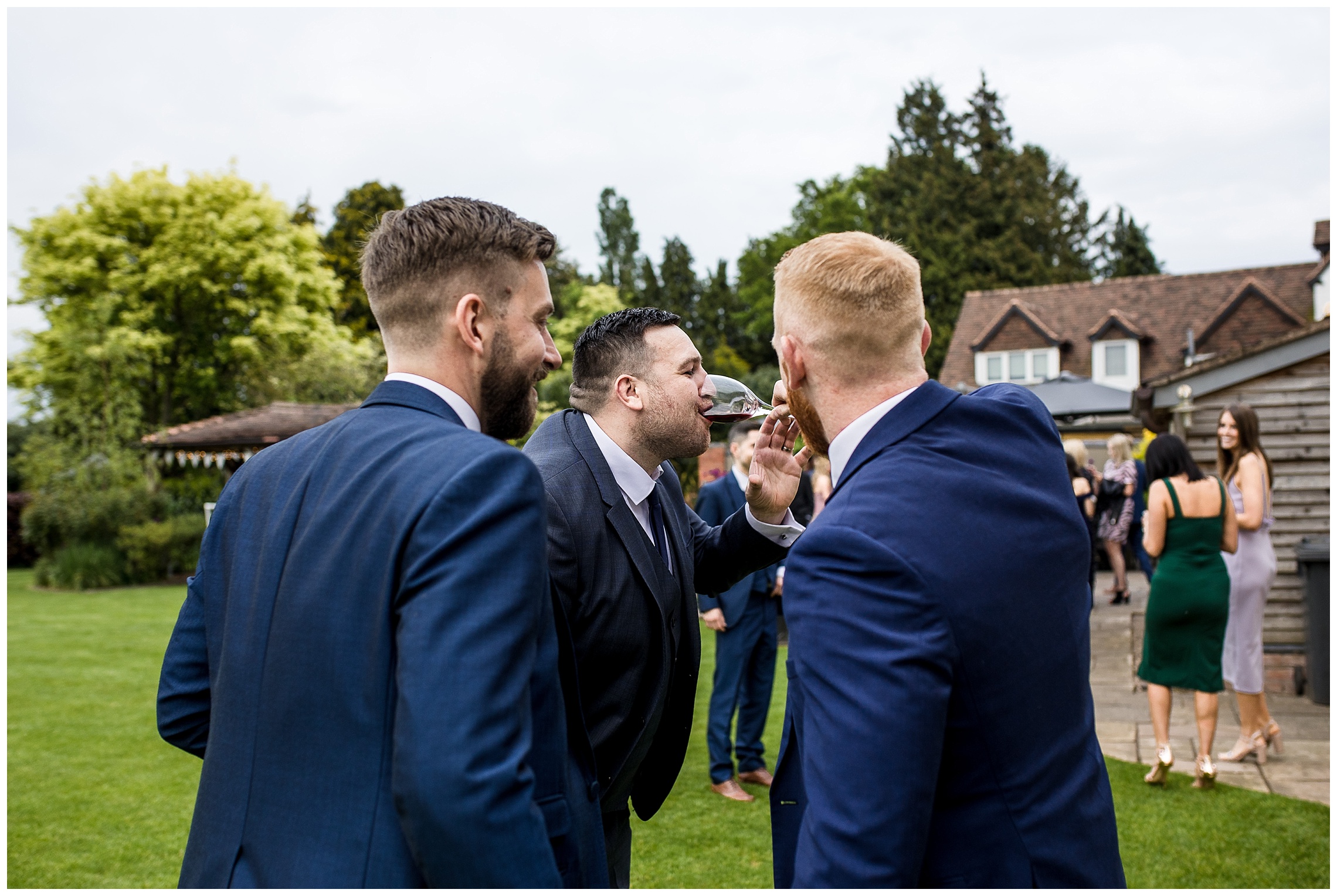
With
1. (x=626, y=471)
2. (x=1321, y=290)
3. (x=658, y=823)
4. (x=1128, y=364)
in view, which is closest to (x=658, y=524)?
(x=626, y=471)

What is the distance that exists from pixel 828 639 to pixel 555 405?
3298cm

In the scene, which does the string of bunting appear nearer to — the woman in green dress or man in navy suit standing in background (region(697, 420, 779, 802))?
man in navy suit standing in background (region(697, 420, 779, 802))

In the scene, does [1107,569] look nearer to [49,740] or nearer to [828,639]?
[49,740]

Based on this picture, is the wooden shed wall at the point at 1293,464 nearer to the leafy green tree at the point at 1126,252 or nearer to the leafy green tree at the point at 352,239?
the leafy green tree at the point at 352,239

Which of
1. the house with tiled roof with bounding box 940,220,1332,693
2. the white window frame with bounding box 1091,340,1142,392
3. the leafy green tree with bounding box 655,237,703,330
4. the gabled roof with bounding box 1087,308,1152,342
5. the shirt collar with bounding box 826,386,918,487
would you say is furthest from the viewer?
the leafy green tree with bounding box 655,237,703,330

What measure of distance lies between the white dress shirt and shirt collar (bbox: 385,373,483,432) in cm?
106

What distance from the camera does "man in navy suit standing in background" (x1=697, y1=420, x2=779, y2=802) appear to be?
721 centimetres

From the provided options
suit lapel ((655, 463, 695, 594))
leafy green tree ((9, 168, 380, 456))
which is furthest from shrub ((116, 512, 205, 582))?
suit lapel ((655, 463, 695, 594))

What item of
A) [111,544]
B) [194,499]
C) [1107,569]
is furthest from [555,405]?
[1107,569]

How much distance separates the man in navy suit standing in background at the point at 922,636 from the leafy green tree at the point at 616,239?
239 ft

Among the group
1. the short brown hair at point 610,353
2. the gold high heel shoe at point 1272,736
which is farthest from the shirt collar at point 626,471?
the gold high heel shoe at point 1272,736

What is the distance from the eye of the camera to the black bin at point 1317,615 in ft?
29.9

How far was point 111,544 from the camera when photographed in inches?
936

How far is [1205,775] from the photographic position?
6836 mm
